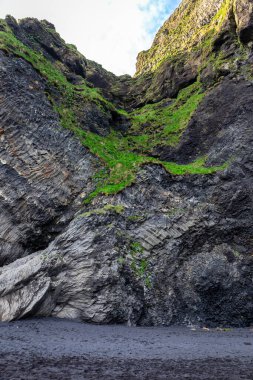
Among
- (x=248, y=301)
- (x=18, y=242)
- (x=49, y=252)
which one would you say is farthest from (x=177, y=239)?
(x=18, y=242)

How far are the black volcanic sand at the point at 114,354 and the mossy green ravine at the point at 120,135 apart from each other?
454 inches

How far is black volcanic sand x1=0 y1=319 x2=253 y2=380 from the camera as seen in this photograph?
7304mm

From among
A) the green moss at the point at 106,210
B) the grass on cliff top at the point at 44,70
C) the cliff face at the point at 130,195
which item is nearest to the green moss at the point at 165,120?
the cliff face at the point at 130,195

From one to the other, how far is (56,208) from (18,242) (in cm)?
366

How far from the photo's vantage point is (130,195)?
22.8 meters

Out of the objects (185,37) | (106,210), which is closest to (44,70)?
(106,210)

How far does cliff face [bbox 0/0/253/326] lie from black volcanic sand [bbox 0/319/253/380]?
130 inches

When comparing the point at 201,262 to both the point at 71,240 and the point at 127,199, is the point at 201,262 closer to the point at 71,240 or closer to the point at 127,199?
the point at 127,199

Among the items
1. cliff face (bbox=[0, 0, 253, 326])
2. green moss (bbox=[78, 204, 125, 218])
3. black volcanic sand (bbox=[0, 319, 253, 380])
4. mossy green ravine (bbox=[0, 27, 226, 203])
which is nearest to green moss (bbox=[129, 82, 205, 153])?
mossy green ravine (bbox=[0, 27, 226, 203])

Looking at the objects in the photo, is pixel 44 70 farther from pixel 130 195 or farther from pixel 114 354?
pixel 114 354

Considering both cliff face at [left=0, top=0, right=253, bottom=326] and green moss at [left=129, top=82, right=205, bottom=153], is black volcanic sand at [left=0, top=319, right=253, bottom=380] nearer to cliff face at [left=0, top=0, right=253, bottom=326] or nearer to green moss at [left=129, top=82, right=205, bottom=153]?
cliff face at [left=0, top=0, right=253, bottom=326]

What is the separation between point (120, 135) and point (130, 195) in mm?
14862

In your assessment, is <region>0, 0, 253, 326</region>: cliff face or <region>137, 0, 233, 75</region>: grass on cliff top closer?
<region>0, 0, 253, 326</region>: cliff face

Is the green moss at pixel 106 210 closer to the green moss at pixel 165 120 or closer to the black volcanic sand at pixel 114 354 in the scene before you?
the black volcanic sand at pixel 114 354
